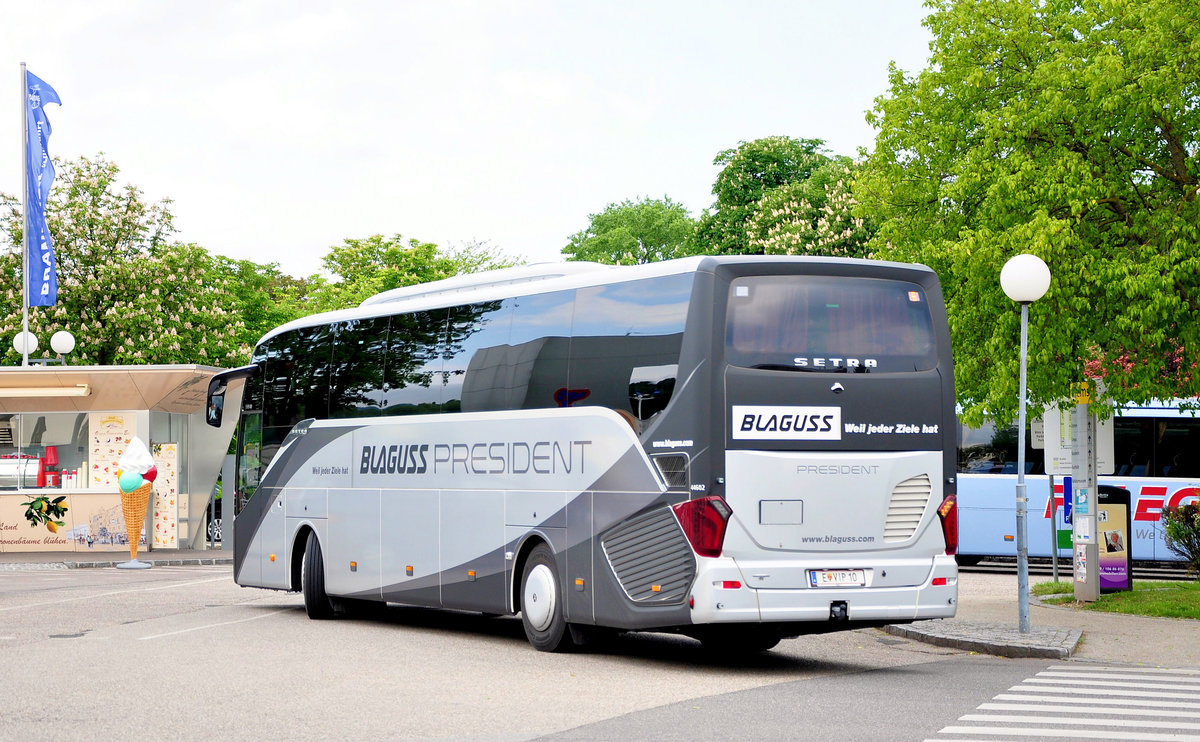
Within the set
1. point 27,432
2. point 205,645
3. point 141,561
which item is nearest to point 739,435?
point 205,645

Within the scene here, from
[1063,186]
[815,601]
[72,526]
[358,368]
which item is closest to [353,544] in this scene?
[358,368]

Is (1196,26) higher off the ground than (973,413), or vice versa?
(1196,26)

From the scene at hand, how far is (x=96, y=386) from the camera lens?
32.6 metres

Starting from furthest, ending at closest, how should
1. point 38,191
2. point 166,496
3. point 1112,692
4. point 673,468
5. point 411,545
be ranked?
point 38,191, point 166,496, point 411,545, point 673,468, point 1112,692

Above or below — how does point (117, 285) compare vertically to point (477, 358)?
above

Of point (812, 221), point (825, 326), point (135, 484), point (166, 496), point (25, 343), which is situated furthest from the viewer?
point (812, 221)

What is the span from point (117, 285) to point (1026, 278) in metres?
43.7

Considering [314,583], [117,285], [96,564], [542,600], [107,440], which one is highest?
[117,285]

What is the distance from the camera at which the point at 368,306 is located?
1830cm

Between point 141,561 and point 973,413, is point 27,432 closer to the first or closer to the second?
point 141,561

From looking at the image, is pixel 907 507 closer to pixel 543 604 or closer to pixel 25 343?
pixel 543 604

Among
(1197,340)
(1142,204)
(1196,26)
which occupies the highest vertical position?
(1196,26)

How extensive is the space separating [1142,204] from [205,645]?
38.3 ft

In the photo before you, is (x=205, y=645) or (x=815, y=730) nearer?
(x=815, y=730)
